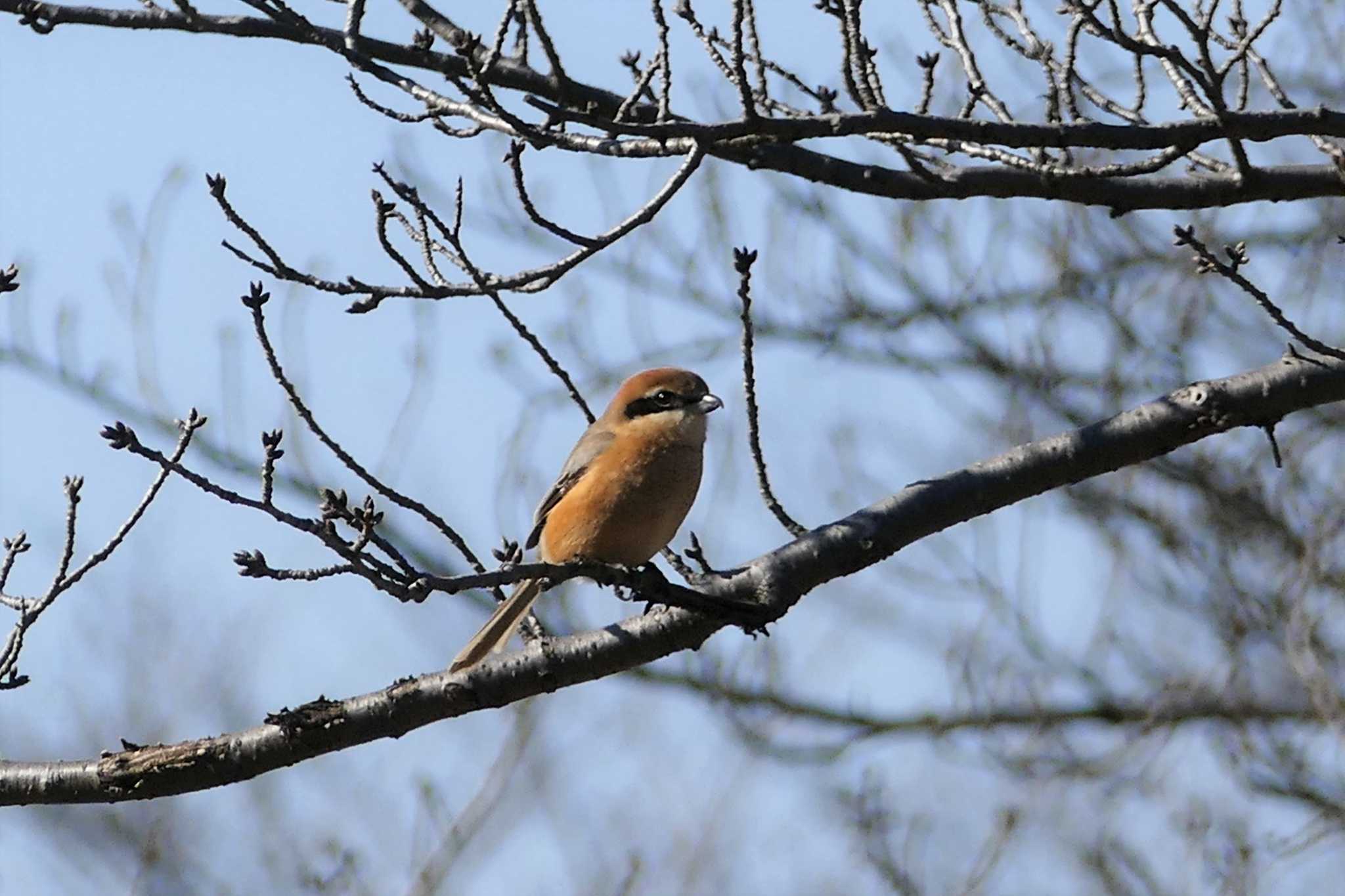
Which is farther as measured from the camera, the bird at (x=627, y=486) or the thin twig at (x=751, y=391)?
the bird at (x=627, y=486)

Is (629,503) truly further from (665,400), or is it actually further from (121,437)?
(121,437)

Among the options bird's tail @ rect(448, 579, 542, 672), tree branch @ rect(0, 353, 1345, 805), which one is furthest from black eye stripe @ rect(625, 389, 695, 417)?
tree branch @ rect(0, 353, 1345, 805)

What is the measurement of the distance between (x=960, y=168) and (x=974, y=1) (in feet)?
3.11

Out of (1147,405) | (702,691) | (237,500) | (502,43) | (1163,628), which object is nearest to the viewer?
(237,500)

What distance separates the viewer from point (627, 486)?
16.7ft

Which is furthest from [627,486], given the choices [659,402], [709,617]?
[709,617]

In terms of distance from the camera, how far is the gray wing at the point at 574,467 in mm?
5359

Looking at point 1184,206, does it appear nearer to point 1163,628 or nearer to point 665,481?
point 665,481

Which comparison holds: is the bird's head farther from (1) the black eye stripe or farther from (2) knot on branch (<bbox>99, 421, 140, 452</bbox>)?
(2) knot on branch (<bbox>99, 421, 140, 452</bbox>)

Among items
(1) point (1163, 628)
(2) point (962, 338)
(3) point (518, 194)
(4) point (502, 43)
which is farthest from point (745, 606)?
(2) point (962, 338)

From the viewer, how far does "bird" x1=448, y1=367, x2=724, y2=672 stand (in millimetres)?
5035

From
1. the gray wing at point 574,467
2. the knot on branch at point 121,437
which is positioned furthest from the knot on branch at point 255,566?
the gray wing at point 574,467

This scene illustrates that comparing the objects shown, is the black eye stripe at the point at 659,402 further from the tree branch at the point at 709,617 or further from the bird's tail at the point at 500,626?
the tree branch at the point at 709,617

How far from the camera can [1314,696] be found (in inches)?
242
